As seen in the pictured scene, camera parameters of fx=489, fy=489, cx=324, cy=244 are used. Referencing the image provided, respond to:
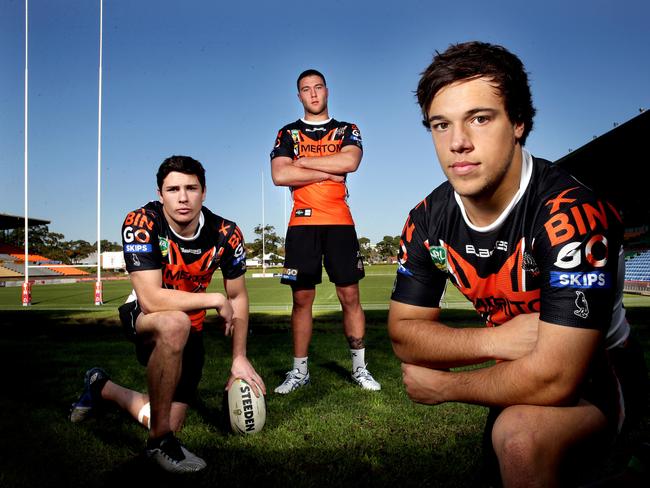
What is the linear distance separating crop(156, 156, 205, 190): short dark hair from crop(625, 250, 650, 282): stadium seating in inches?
1227

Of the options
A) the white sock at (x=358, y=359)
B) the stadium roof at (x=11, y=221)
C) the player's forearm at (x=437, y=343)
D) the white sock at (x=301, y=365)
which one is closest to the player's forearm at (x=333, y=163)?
the white sock at (x=358, y=359)

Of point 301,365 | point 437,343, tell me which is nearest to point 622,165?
point 301,365

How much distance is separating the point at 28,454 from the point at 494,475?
9.43 feet

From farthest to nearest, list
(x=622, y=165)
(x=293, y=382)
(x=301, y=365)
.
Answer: (x=622, y=165), (x=301, y=365), (x=293, y=382)

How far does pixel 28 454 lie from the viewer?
3.17 metres

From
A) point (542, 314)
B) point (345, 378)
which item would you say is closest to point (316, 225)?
point (345, 378)

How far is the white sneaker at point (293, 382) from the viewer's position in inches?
190

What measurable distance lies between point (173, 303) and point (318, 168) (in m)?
2.44

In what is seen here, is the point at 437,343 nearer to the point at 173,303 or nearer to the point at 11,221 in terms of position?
the point at 173,303

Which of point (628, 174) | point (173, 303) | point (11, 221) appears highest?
point (628, 174)

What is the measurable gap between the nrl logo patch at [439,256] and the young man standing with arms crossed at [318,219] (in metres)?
2.91

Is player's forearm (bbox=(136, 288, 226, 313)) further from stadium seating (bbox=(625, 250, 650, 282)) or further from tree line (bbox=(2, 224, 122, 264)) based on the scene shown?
tree line (bbox=(2, 224, 122, 264))

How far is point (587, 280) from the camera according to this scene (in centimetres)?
179

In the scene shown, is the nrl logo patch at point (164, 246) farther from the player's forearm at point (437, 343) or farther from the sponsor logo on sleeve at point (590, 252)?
the sponsor logo on sleeve at point (590, 252)
